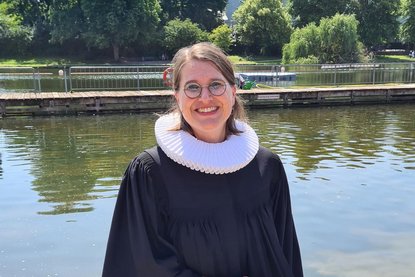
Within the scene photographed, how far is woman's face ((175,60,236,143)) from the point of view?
2062mm

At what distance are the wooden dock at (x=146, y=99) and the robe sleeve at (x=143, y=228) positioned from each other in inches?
538

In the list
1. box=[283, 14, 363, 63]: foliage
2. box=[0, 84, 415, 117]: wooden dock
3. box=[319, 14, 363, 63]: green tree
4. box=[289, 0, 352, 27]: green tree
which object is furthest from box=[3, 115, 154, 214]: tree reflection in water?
box=[289, 0, 352, 27]: green tree

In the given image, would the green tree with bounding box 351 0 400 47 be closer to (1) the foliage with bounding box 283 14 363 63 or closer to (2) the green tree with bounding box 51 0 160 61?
(1) the foliage with bounding box 283 14 363 63

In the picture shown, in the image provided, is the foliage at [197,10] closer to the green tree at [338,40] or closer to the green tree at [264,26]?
the green tree at [264,26]

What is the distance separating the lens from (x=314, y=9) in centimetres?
6538

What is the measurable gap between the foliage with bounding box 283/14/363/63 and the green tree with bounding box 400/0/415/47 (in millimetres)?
27480

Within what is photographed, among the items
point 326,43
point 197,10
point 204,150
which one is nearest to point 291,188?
point 204,150

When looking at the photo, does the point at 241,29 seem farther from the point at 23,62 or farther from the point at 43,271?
the point at 43,271

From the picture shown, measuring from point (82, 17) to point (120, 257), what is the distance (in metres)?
60.6

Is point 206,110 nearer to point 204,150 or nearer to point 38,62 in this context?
point 204,150

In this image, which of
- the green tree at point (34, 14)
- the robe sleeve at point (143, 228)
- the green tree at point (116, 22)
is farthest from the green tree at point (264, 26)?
the robe sleeve at point (143, 228)

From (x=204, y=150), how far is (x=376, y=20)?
66.1 metres

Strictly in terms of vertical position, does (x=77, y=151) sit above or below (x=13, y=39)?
below

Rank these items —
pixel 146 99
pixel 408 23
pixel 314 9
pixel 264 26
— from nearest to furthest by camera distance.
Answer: pixel 146 99 < pixel 264 26 < pixel 408 23 < pixel 314 9
